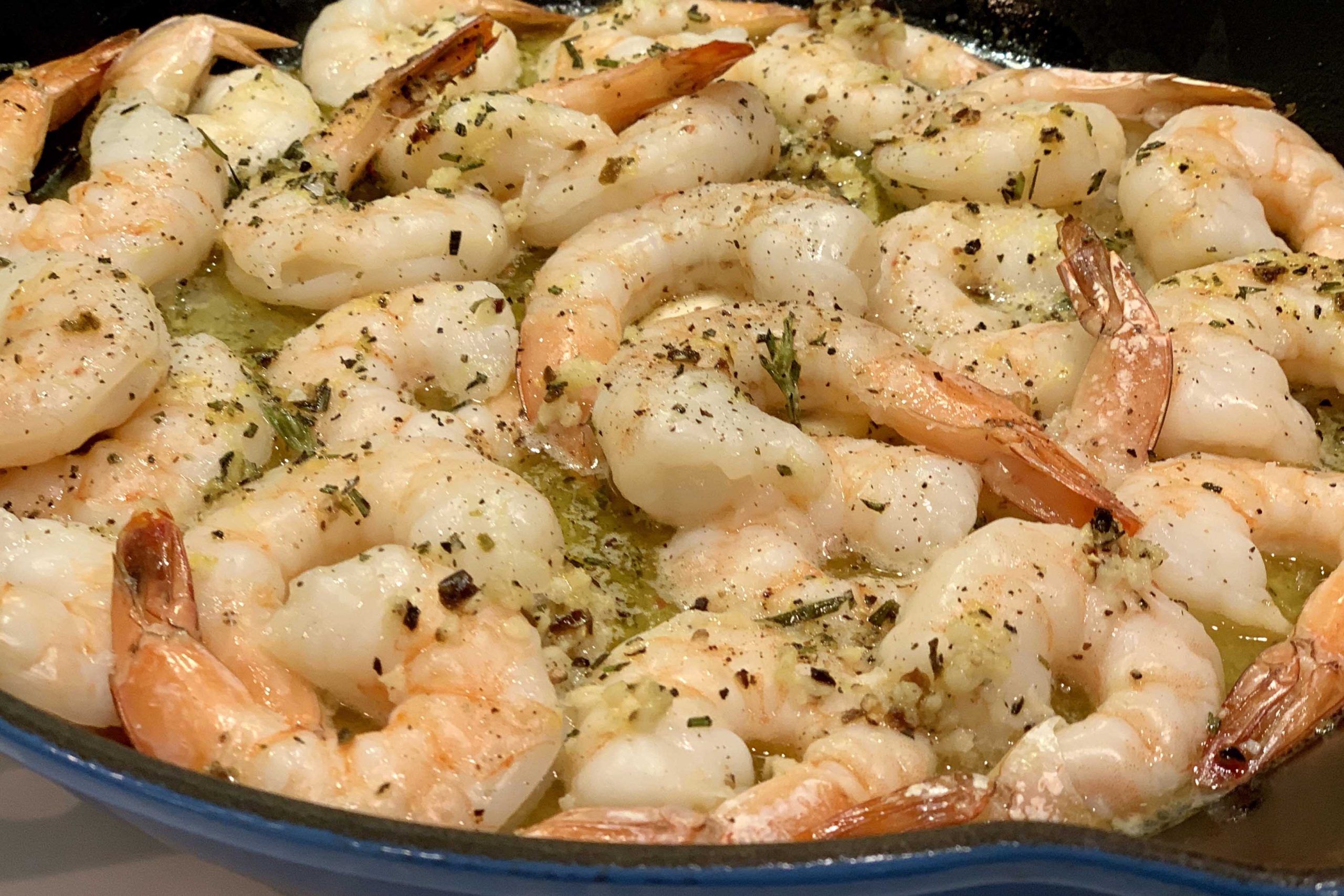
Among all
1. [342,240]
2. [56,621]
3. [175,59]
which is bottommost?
[56,621]

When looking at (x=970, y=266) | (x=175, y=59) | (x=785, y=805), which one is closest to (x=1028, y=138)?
(x=970, y=266)

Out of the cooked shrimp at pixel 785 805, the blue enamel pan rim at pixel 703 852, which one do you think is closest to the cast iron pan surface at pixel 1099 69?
the blue enamel pan rim at pixel 703 852

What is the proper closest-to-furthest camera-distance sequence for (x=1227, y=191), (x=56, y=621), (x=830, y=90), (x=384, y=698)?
(x=56, y=621) < (x=384, y=698) < (x=1227, y=191) < (x=830, y=90)

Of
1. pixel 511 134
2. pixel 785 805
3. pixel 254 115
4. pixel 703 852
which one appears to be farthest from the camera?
pixel 254 115

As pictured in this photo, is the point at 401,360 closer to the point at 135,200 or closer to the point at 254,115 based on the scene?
the point at 135,200

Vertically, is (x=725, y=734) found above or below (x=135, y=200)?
below

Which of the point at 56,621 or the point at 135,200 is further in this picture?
the point at 135,200

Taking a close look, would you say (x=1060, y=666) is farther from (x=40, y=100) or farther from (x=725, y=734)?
(x=40, y=100)

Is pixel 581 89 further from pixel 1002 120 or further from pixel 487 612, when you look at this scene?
pixel 487 612
